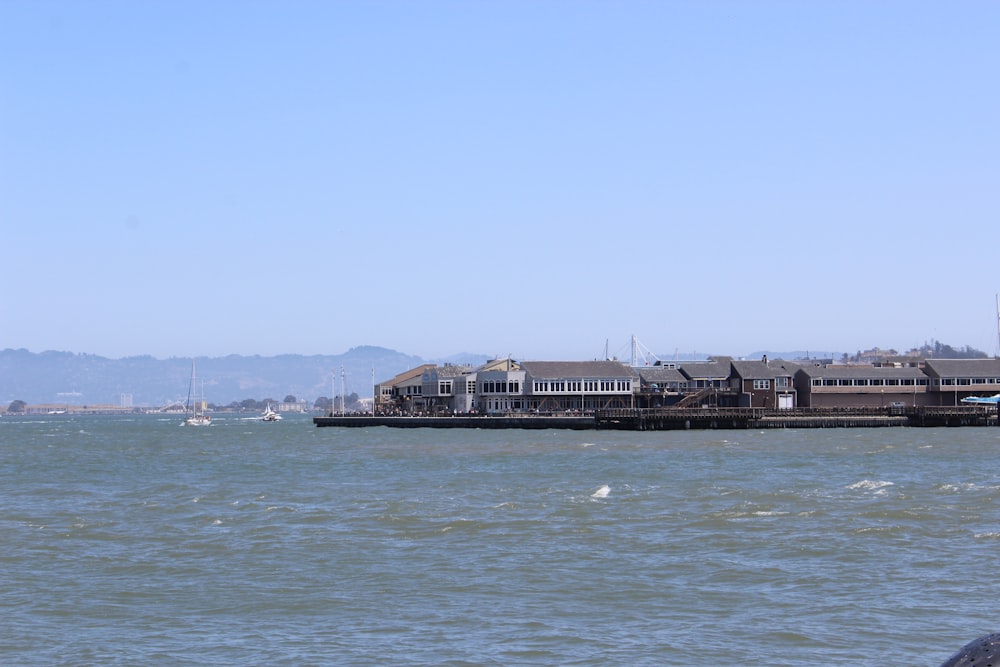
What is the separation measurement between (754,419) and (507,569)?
9419 centimetres

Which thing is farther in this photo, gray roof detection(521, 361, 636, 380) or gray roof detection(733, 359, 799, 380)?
gray roof detection(521, 361, 636, 380)

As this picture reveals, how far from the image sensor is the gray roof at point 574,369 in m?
134

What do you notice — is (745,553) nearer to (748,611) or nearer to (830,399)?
(748,611)

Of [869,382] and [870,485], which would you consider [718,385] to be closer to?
[869,382]

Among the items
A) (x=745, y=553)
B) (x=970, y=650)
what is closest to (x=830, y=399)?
(x=745, y=553)

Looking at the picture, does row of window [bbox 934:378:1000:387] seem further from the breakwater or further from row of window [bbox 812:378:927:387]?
the breakwater

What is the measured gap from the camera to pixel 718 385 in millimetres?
134250

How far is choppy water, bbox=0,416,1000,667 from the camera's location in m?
18.9

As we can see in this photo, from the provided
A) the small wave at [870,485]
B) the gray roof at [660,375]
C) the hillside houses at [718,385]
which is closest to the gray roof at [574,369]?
the hillside houses at [718,385]

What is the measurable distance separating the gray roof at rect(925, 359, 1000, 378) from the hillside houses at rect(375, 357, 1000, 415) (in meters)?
0.10

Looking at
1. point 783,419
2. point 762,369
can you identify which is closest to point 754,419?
point 783,419

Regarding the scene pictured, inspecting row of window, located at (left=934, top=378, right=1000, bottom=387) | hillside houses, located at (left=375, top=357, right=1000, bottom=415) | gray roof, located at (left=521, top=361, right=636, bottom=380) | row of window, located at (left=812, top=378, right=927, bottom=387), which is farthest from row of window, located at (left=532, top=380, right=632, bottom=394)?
row of window, located at (left=934, top=378, right=1000, bottom=387)

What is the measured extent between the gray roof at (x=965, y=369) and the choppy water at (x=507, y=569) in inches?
3370

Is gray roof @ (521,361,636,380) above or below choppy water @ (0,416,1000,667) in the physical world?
above
